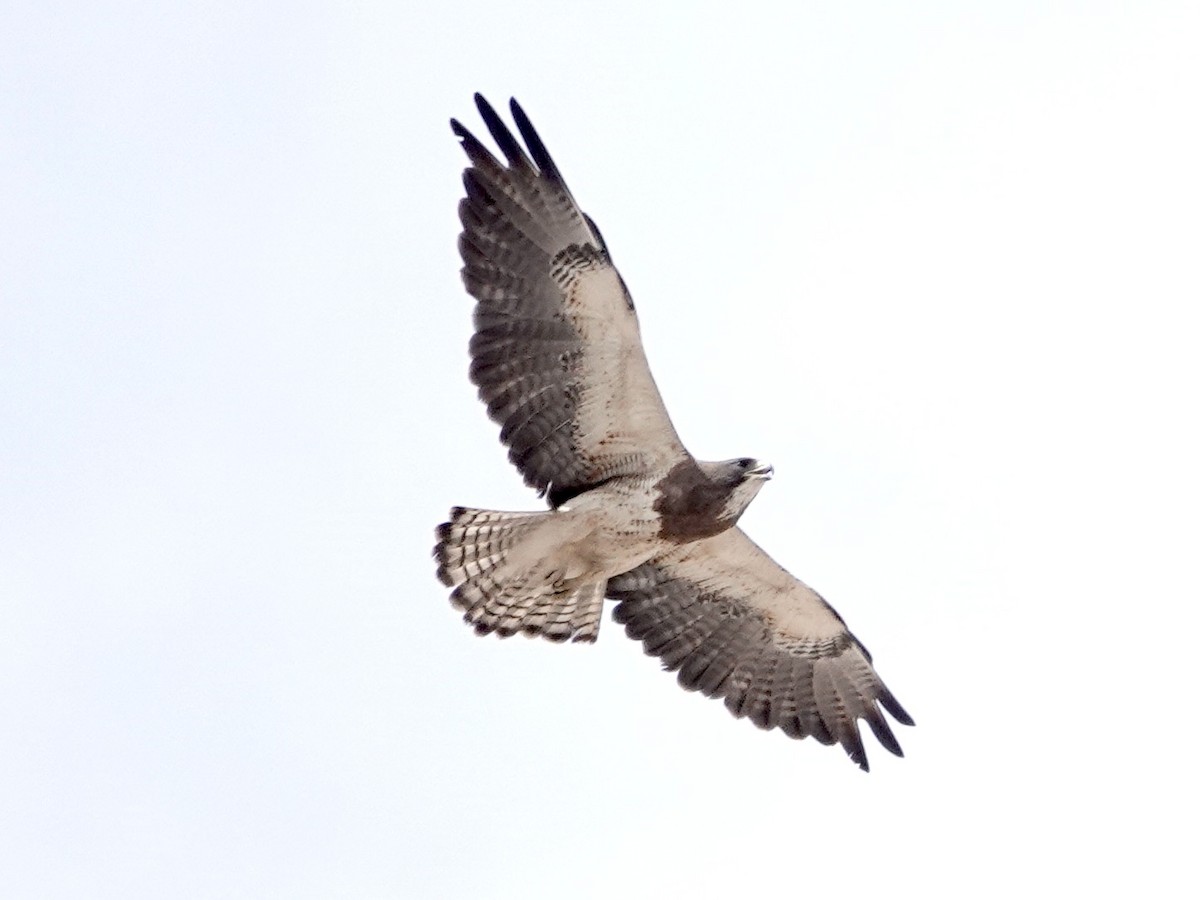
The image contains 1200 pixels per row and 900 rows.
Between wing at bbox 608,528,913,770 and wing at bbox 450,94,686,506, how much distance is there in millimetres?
1904

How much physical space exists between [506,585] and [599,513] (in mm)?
921

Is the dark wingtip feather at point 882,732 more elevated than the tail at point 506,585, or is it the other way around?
the tail at point 506,585

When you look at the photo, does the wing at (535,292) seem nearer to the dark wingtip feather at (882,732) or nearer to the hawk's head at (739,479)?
the hawk's head at (739,479)

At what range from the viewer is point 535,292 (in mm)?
14164

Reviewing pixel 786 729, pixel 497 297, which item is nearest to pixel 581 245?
pixel 497 297

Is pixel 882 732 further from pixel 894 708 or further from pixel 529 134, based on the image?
pixel 529 134

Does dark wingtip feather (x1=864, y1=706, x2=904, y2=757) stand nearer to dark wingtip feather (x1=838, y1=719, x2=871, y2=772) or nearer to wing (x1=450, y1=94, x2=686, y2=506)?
dark wingtip feather (x1=838, y1=719, x2=871, y2=772)

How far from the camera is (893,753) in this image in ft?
52.1

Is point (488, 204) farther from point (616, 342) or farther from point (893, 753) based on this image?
point (893, 753)

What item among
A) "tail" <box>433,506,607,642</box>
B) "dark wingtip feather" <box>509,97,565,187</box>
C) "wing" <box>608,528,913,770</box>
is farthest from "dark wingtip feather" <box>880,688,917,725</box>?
"dark wingtip feather" <box>509,97,565,187</box>

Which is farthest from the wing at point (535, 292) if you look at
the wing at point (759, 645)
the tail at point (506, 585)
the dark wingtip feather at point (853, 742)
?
the dark wingtip feather at point (853, 742)

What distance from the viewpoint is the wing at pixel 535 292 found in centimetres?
1411

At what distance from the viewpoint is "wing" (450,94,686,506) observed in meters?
14.1

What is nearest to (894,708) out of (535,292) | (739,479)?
(739,479)
